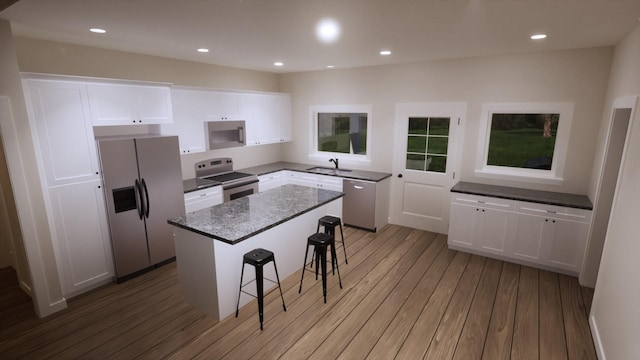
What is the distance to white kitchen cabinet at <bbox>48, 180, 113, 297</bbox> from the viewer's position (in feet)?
10.7

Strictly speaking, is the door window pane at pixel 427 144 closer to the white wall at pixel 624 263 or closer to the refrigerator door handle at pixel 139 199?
the white wall at pixel 624 263

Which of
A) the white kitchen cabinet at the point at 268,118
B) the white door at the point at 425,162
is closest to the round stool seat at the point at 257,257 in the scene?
the white kitchen cabinet at the point at 268,118

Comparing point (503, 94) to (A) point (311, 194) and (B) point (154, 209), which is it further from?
(B) point (154, 209)

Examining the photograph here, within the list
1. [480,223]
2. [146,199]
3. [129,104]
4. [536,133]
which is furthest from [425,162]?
[129,104]

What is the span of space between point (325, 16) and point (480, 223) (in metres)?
3.48

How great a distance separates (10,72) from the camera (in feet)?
9.07

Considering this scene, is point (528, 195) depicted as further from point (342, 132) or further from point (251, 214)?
point (251, 214)

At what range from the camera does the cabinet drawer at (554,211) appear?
12.2ft

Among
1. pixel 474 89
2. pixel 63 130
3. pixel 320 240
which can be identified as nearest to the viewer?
pixel 63 130

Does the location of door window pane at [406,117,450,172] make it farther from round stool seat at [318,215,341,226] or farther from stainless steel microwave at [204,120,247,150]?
stainless steel microwave at [204,120,247,150]

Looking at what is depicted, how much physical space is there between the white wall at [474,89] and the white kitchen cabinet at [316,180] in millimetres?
632

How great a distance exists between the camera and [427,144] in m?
5.18

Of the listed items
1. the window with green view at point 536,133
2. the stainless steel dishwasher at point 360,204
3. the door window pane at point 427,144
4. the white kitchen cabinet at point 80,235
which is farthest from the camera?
the stainless steel dishwasher at point 360,204

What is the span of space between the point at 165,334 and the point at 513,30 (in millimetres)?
4332
